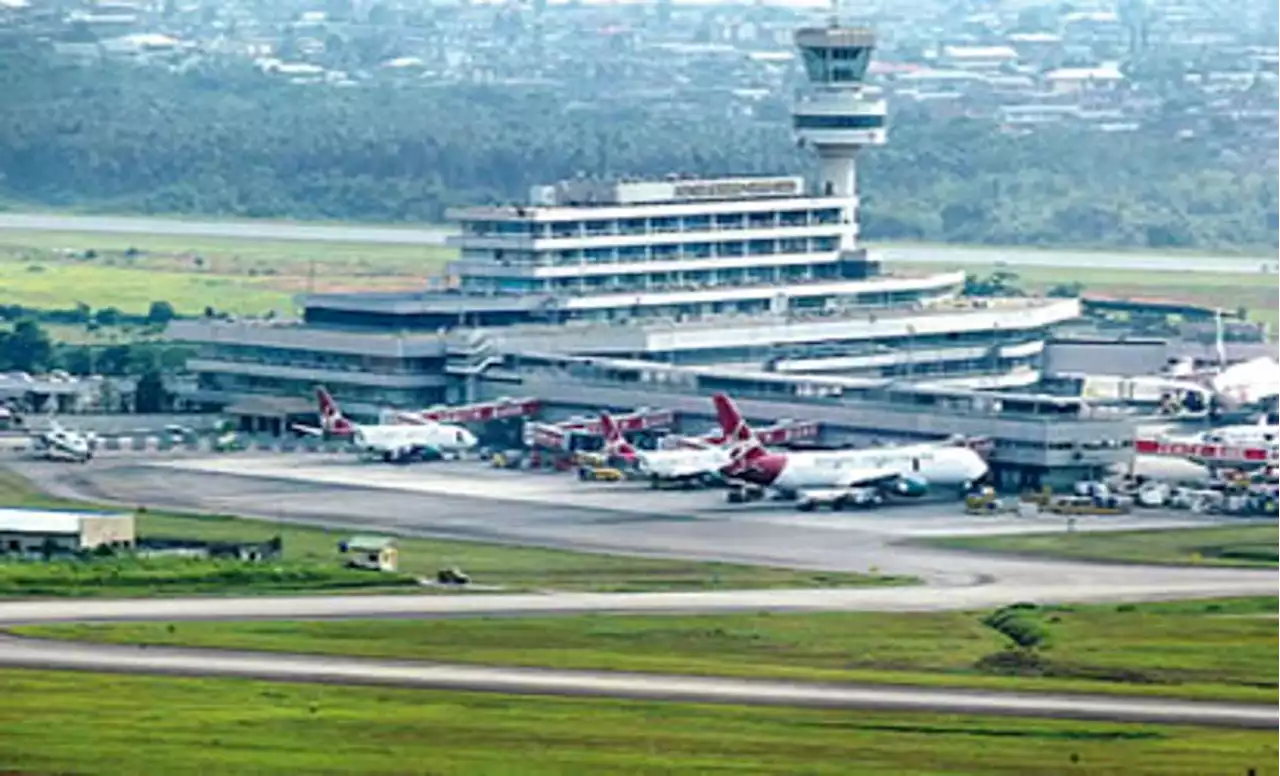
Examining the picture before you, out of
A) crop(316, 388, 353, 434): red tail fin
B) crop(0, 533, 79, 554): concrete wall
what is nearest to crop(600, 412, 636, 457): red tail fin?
crop(316, 388, 353, 434): red tail fin

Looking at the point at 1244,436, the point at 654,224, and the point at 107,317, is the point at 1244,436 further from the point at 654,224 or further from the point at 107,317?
the point at 107,317

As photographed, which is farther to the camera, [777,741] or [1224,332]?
[1224,332]

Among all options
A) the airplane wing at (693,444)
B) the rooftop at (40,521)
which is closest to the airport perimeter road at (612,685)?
the rooftop at (40,521)

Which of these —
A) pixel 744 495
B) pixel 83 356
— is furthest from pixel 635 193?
pixel 744 495

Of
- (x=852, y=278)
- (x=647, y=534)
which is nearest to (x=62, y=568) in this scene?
(x=647, y=534)

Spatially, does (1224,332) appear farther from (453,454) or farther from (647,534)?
(647,534)

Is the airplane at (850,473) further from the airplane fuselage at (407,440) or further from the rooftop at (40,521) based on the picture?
the rooftop at (40,521)

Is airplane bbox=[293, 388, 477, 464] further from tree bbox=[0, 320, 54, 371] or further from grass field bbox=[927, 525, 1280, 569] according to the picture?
tree bbox=[0, 320, 54, 371]
